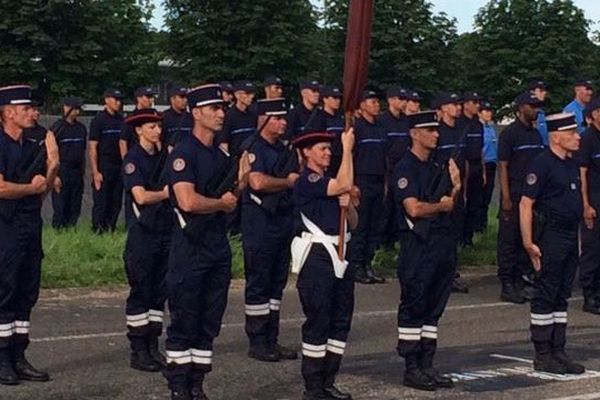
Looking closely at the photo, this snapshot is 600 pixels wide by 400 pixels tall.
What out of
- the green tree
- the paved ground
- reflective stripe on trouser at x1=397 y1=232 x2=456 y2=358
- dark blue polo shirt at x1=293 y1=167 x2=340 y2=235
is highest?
the green tree

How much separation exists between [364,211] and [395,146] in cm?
122

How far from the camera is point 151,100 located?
15469 millimetres

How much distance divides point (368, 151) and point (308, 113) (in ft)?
3.72

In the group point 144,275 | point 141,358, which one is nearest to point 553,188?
point 144,275

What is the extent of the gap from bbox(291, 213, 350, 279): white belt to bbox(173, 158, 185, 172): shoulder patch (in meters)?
1.07

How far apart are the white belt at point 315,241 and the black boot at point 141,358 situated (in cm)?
171

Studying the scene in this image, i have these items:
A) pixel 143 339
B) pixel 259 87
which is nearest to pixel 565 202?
pixel 143 339

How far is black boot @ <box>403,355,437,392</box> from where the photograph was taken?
29.4 feet

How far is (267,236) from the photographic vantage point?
10.0 metres

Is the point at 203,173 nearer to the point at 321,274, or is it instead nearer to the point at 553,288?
the point at 321,274

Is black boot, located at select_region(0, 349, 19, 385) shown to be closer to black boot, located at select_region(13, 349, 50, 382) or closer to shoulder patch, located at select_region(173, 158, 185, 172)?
black boot, located at select_region(13, 349, 50, 382)

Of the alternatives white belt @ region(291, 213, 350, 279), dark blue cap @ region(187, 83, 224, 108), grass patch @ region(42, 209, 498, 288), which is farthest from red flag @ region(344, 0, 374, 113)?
grass patch @ region(42, 209, 498, 288)

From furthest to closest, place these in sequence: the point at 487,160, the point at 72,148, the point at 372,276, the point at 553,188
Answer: the point at 487,160 → the point at 72,148 → the point at 372,276 → the point at 553,188

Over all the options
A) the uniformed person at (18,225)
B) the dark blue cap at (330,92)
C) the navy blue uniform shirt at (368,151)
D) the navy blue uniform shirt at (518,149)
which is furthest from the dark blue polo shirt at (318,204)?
the navy blue uniform shirt at (368,151)
